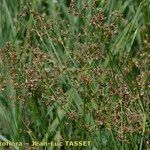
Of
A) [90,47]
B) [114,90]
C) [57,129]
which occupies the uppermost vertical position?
[90,47]

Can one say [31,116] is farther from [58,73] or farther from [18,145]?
[58,73]

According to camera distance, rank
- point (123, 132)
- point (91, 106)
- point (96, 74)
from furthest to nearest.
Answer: point (91, 106), point (96, 74), point (123, 132)

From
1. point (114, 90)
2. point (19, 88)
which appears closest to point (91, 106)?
point (114, 90)

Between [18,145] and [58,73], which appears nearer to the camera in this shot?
[58,73]

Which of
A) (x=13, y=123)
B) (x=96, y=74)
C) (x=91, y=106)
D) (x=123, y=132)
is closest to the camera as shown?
(x=123, y=132)

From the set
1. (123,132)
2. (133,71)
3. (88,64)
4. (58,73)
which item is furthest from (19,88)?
(133,71)

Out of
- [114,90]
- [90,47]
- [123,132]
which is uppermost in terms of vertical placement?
[90,47]

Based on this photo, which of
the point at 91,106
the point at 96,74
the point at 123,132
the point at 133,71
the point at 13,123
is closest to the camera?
the point at 123,132

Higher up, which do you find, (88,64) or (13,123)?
(88,64)

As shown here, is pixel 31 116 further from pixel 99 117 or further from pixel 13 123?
pixel 99 117
